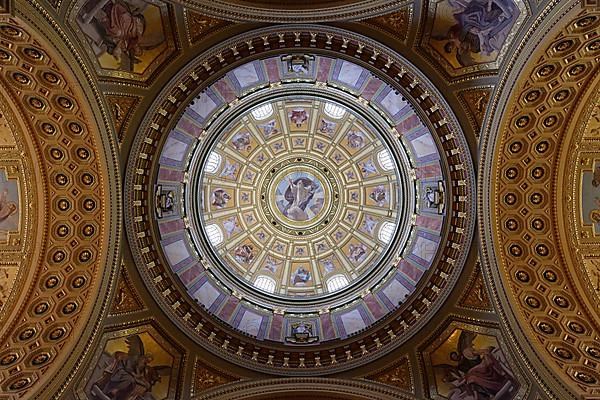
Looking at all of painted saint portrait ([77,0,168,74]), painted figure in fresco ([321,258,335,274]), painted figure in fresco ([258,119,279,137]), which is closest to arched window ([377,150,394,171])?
painted figure in fresco ([258,119,279,137])

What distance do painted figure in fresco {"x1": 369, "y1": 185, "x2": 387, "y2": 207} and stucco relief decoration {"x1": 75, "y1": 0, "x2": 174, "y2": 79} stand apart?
1330 cm

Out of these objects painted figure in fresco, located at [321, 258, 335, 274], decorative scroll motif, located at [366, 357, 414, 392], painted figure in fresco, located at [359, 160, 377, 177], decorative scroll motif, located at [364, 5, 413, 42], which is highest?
decorative scroll motif, located at [364, 5, 413, 42]

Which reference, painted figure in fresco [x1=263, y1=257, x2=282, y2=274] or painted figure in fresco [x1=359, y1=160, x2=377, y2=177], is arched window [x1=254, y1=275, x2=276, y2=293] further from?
painted figure in fresco [x1=359, y1=160, x2=377, y2=177]

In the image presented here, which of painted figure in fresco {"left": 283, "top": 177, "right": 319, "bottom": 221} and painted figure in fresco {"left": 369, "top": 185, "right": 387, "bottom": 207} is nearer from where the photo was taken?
painted figure in fresco {"left": 369, "top": 185, "right": 387, "bottom": 207}

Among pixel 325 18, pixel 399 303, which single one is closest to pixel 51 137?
Answer: pixel 325 18

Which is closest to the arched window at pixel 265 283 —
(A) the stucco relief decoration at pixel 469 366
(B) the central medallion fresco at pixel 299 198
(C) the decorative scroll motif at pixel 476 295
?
(B) the central medallion fresco at pixel 299 198

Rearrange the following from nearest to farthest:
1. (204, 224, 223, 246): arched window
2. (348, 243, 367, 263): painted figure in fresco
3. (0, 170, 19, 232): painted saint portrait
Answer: (0, 170, 19, 232): painted saint portrait
(204, 224, 223, 246): arched window
(348, 243, 367, 263): painted figure in fresco

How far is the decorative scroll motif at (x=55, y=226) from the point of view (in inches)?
605

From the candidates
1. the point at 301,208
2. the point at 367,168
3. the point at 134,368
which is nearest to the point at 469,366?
the point at 134,368

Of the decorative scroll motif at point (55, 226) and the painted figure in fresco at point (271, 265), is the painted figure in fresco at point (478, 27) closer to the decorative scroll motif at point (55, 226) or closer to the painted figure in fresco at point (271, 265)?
the decorative scroll motif at point (55, 226)

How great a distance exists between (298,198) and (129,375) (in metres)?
13.8

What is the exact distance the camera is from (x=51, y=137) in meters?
16.0

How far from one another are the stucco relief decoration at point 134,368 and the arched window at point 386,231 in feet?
37.2

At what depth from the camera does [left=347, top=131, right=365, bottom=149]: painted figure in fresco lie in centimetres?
2653
